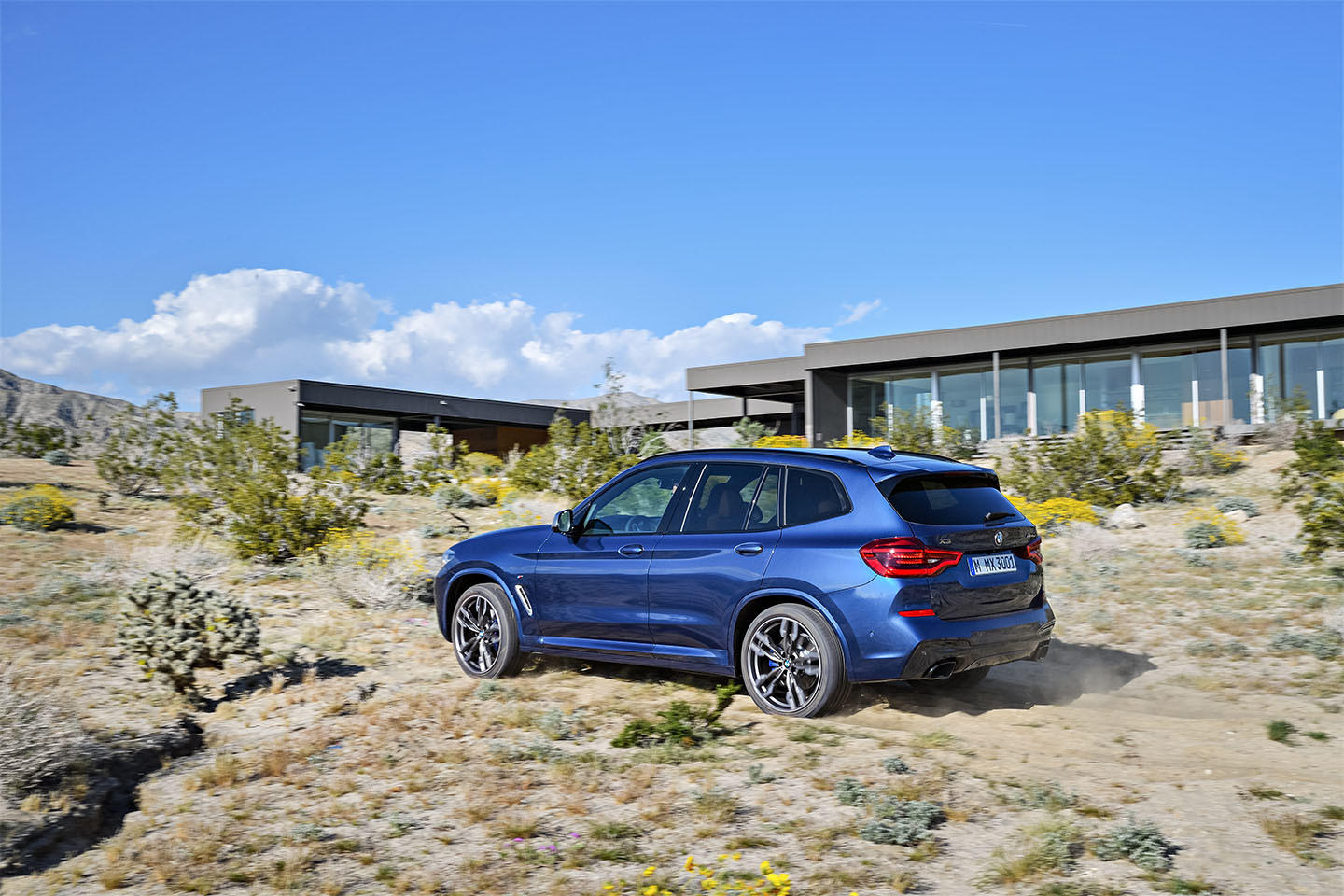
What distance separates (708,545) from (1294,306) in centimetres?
2297

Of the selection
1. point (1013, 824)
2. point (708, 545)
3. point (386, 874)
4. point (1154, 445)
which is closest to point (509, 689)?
point (708, 545)

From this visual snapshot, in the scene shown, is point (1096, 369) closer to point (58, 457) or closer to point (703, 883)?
point (703, 883)

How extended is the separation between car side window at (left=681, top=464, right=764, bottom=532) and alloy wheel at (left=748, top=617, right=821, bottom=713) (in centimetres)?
72

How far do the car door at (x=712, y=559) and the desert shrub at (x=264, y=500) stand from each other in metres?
8.38

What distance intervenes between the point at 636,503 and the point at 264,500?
8244mm

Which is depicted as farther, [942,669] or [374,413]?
[374,413]

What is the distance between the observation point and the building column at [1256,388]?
25.0m

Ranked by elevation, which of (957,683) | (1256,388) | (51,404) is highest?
(51,404)

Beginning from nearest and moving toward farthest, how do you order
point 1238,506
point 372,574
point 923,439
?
1. point 372,574
2. point 1238,506
3. point 923,439

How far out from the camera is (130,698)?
7.14 m

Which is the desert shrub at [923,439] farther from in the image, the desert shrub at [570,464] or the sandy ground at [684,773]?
the sandy ground at [684,773]

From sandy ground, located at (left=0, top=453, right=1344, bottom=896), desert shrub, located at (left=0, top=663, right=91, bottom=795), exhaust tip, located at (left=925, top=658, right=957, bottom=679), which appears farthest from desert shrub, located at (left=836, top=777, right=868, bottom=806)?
desert shrub, located at (left=0, top=663, right=91, bottom=795)

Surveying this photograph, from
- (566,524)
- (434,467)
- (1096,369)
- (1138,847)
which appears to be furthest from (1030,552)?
(1096,369)

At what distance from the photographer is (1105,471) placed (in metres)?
18.1
